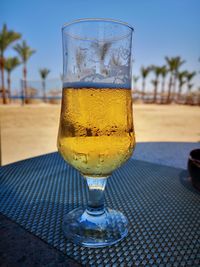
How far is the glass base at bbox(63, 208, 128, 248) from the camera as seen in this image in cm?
54

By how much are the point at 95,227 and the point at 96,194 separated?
0.09m

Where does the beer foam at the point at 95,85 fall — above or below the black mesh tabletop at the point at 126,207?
above

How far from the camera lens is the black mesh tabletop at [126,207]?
481mm

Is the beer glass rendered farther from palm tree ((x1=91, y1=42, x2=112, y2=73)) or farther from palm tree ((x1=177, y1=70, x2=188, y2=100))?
palm tree ((x1=177, y1=70, x2=188, y2=100))

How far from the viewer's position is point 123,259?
0.46 meters

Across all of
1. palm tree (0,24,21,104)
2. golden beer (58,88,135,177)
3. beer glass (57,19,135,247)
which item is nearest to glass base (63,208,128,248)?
beer glass (57,19,135,247)

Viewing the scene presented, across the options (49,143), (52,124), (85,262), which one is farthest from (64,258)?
(52,124)

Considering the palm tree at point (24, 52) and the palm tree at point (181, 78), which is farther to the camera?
the palm tree at point (181, 78)

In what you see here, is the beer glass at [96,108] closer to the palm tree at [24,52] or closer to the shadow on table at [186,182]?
the shadow on table at [186,182]

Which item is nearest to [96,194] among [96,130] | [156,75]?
[96,130]

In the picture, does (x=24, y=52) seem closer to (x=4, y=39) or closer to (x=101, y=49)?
(x=4, y=39)

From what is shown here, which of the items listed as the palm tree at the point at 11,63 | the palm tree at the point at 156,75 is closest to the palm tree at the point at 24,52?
the palm tree at the point at 11,63

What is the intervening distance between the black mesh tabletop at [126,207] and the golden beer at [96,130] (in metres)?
0.17

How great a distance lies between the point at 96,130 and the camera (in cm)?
55
